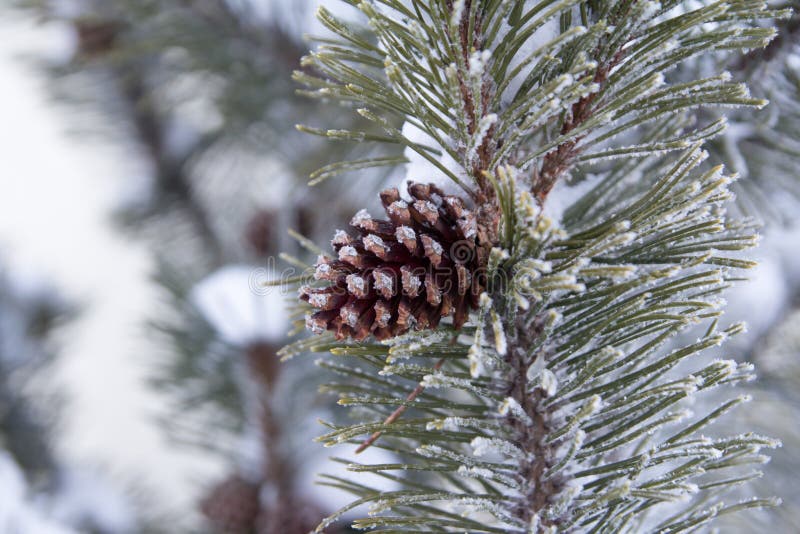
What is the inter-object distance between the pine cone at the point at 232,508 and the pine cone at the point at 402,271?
0.42 meters

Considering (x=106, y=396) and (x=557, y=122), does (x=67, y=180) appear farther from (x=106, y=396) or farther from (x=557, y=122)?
(x=557, y=122)

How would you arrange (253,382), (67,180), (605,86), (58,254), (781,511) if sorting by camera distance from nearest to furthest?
(605,86)
(781,511)
(253,382)
(67,180)
(58,254)

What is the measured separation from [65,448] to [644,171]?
2.48 ft

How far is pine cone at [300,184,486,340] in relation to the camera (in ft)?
0.84

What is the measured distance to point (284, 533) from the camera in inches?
22.0

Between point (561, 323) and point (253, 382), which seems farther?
point (253, 382)

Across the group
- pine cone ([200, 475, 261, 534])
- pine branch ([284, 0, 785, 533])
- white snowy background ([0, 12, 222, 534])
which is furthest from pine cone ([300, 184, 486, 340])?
white snowy background ([0, 12, 222, 534])

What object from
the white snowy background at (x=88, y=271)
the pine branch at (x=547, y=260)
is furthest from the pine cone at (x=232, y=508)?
the white snowy background at (x=88, y=271)

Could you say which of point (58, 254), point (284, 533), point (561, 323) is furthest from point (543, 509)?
point (58, 254)

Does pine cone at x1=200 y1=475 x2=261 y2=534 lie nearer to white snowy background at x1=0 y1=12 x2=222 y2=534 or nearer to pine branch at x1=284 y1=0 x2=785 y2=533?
pine branch at x1=284 y1=0 x2=785 y2=533

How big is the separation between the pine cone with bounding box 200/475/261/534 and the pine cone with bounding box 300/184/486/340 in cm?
42

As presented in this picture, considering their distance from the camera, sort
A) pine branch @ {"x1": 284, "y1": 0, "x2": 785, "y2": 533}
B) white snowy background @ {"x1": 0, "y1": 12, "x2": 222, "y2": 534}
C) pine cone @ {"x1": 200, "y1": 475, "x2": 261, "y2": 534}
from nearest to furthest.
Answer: pine branch @ {"x1": 284, "y1": 0, "x2": 785, "y2": 533} < pine cone @ {"x1": 200, "y1": 475, "x2": 261, "y2": 534} < white snowy background @ {"x1": 0, "y1": 12, "x2": 222, "y2": 534}

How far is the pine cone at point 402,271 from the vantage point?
257mm

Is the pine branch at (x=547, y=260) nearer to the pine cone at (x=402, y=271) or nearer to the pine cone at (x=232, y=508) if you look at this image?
the pine cone at (x=402, y=271)
